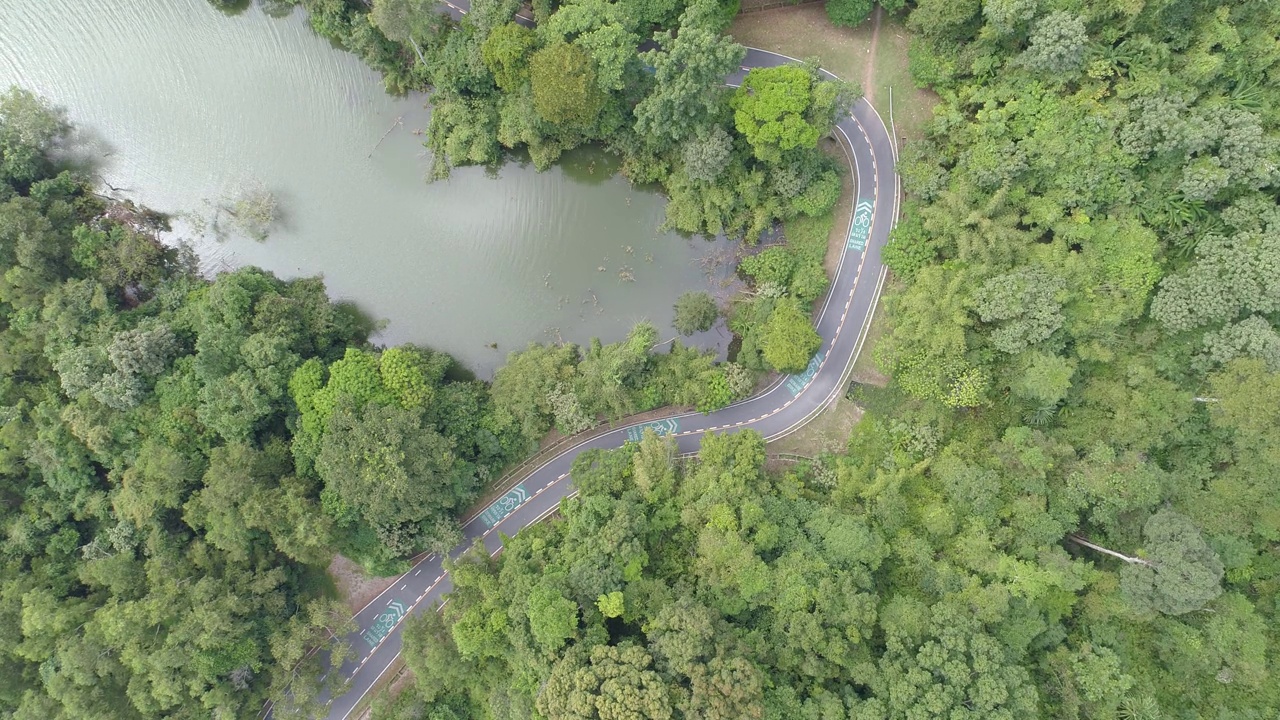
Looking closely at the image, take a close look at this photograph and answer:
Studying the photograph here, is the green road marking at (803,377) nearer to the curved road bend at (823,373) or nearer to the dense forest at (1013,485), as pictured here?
the curved road bend at (823,373)

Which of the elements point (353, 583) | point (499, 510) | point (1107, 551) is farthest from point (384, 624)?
point (1107, 551)

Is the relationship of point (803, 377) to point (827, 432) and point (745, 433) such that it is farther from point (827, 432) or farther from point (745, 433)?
point (745, 433)

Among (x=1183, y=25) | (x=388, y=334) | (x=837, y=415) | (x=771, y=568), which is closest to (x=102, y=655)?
(x=388, y=334)

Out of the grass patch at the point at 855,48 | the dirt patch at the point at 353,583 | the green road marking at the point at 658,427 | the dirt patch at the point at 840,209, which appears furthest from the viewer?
the green road marking at the point at 658,427

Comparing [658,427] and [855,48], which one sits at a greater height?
[855,48]

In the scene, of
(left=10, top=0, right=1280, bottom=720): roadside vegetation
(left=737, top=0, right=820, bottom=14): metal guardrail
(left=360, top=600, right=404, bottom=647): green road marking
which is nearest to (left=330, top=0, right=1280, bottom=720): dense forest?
(left=10, top=0, right=1280, bottom=720): roadside vegetation

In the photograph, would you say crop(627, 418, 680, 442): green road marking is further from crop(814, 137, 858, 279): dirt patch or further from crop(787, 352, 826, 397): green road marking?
crop(814, 137, 858, 279): dirt patch

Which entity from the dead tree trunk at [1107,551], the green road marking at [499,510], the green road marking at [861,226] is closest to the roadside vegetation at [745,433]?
the dead tree trunk at [1107,551]
